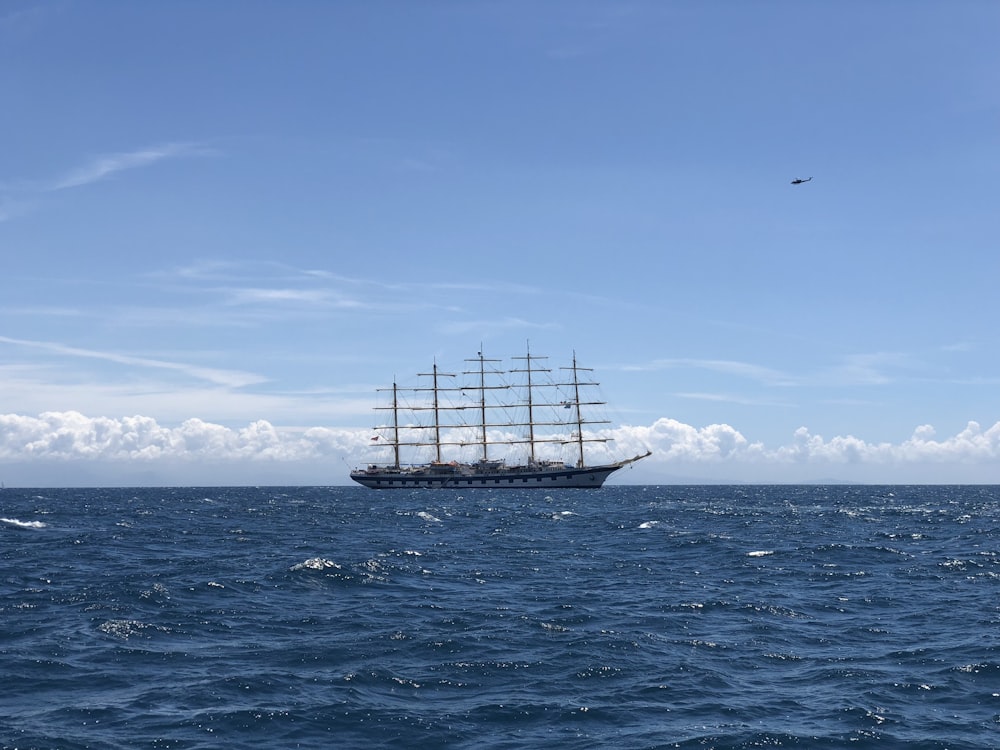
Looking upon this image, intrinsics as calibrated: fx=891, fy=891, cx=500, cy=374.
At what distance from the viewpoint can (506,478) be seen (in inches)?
7421

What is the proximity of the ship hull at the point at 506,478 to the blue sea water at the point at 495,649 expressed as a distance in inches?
5303

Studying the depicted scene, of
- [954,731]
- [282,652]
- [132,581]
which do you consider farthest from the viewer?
[132,581]

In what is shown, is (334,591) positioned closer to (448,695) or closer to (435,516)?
(448,695)

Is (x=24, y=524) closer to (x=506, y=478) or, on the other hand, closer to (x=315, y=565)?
(x=315, y=565)

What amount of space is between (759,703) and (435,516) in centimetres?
7161

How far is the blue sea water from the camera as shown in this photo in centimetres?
1780

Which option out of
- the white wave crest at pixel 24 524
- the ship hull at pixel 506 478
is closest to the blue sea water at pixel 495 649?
the white wave crest at pixel 24 524

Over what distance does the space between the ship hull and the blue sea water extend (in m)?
135

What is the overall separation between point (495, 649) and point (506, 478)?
164521 mm

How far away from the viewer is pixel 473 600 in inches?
1299

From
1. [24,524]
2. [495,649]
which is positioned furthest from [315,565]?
[24,524]

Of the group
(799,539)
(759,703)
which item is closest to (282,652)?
(759,703)

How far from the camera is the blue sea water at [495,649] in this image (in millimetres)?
17797

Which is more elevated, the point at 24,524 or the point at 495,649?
the point at 24,524
